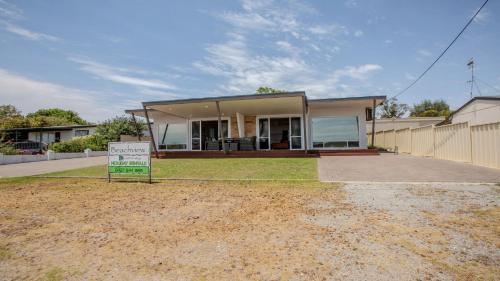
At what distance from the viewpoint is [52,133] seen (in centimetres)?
3241

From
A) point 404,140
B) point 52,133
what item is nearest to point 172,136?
point 404,140

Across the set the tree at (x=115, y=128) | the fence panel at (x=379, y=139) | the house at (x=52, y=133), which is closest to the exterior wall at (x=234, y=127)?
the tree at (x=115, y=128)

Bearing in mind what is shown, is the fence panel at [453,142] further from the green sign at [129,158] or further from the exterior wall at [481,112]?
the green sign at [129,158]

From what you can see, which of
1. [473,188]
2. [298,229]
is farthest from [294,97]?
[298,229]

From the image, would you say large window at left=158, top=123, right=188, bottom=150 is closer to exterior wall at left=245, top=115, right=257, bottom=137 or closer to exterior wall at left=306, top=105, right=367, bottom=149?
exterior wall at left=245, top=115, right=257, bottom=137

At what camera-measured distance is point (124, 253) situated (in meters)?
3.16

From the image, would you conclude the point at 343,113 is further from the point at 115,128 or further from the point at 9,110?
the point at 9,110

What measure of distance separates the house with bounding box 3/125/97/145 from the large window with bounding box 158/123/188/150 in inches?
551

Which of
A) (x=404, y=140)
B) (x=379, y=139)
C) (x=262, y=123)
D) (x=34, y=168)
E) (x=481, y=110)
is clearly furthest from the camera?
(x=379, y=139)

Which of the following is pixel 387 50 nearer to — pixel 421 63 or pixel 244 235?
pixel 421 63

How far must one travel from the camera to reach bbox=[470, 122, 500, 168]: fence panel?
8.59 metres

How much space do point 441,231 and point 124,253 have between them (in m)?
4.08

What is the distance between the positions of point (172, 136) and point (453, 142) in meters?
18.1

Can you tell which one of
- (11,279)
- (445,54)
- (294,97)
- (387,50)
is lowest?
(11,279)
